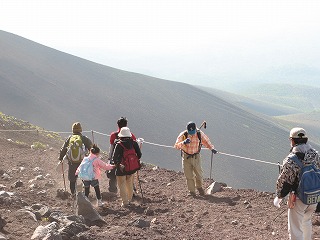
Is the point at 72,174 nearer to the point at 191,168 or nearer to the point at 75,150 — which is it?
the point at 75,150

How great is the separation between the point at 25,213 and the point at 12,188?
3.08m

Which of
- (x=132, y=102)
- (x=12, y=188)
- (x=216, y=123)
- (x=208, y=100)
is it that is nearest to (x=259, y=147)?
(x=216, y=123)

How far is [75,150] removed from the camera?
905 centimetres

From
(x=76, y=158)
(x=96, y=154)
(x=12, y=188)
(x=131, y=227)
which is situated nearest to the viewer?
(x=131, y=227)

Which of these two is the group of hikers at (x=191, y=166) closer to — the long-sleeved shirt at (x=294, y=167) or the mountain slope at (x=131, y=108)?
the long-sleeved shirt at (x=294, y=167)

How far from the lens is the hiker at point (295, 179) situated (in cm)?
514

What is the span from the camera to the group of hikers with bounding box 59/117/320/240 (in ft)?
16.9

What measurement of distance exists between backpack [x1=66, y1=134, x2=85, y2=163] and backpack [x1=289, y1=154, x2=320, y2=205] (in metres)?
5.20

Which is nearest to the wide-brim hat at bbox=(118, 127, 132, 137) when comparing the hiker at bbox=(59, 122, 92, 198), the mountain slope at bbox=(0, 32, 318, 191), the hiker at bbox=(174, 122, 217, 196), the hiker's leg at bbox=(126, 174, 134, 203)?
the hiker's leg at bbox=(126, 174, 134, 203)

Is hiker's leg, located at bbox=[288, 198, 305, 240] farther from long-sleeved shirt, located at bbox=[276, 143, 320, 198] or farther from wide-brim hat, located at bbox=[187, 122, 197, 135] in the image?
wide-brim hat, located at bbox=[187, 122, 197, 135]

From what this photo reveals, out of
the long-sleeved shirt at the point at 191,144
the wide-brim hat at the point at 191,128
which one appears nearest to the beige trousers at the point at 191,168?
the long-sleeved shirt at the point at 191,144

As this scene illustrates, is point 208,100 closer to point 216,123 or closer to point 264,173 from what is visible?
point 216,123

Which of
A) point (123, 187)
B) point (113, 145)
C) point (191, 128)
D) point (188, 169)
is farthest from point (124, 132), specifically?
point (188, 169)

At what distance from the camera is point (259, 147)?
6719 centimetres
